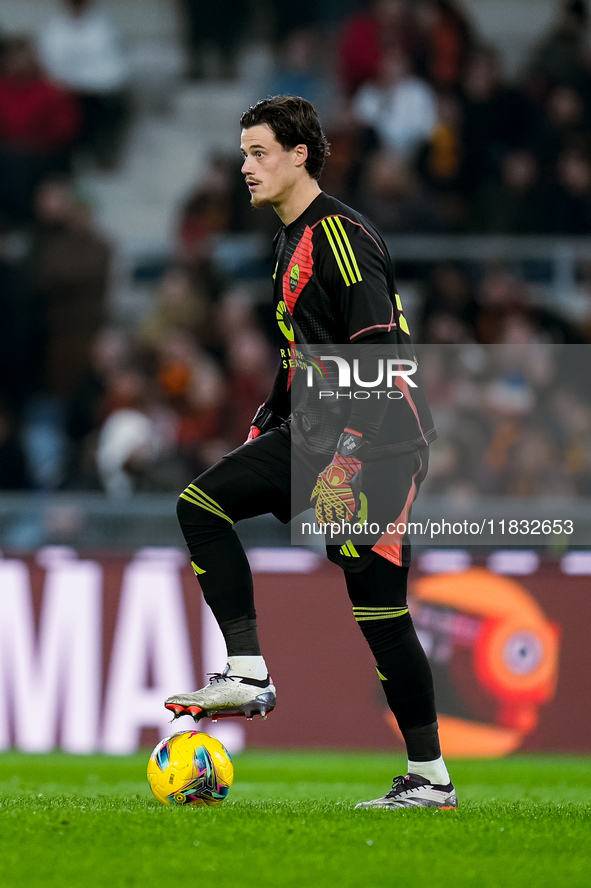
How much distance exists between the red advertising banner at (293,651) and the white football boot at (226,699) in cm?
368

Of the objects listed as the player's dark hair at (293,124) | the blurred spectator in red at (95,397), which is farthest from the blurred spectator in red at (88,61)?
the player's dark hair at (293,124)

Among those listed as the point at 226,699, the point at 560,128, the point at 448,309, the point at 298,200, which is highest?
the point at 560,128

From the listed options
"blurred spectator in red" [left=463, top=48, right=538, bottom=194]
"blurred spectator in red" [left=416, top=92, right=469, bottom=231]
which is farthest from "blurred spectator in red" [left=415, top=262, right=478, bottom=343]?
"blurred spectator in red" [left=463, top=48, right=538, bottom=194]

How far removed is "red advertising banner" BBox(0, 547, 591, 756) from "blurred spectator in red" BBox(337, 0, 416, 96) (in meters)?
6.10

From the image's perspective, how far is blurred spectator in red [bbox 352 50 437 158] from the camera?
12.9 m

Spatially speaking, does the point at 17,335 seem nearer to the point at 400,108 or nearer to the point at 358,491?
the point at 400,108

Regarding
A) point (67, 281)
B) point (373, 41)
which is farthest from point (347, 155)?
point (67, 281)

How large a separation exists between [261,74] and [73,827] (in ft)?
36.9

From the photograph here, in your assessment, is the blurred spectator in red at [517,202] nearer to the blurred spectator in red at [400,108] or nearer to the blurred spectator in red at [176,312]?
the blurred spectator in red at [400,108]

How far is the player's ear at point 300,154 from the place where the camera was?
5141 millimetres

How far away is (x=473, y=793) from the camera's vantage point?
6.70 m

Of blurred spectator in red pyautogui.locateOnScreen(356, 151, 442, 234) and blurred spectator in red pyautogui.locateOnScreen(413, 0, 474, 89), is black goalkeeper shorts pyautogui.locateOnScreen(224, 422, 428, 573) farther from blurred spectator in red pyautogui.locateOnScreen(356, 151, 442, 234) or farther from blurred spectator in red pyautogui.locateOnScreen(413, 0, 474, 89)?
blurred spectator in red pyautogui.locateOnScreen(413, 0, 474, 89)

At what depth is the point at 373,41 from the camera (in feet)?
43.8

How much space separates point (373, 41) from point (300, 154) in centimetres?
868
